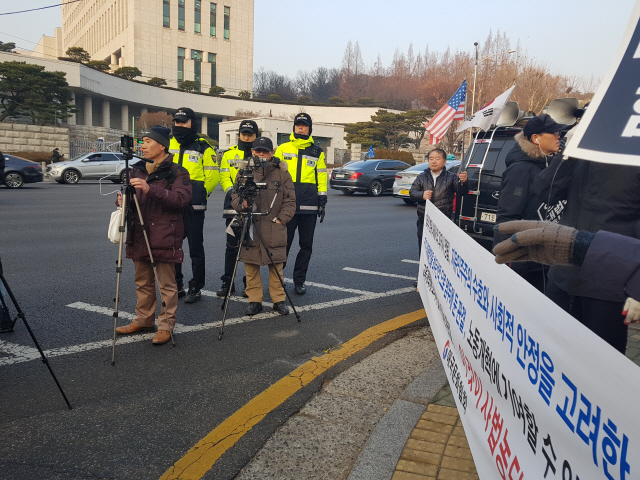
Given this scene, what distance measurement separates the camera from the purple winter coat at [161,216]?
460cm

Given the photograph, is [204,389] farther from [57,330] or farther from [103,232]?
[103,232]

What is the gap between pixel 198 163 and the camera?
19.3 ft

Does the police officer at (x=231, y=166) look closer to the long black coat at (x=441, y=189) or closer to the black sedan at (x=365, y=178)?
the long black coat at (x=441, y=189)

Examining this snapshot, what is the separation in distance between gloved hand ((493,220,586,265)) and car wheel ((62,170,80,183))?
2596 cm

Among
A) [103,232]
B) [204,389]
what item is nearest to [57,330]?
[204,389]

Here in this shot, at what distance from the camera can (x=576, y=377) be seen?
1349 millimetres

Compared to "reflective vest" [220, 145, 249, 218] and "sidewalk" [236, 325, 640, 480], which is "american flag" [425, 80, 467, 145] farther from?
"sidewalk" [236, 325, 640, 480]

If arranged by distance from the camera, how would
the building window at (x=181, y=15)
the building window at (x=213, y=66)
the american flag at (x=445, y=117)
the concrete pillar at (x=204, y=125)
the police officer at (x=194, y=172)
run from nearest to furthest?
the police officer at (x=194, y=172)
the american flag at (x=445, y=117)
the concrete pillar at (x=204, y=125)
the building window at (x=181, y=15)
the building window at (x=213, y=66)

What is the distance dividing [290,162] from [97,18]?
8517 centimetres

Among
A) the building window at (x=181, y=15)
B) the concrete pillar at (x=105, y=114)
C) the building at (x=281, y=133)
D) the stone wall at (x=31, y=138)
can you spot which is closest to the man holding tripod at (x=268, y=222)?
the stone wall at (x=31, y=138)

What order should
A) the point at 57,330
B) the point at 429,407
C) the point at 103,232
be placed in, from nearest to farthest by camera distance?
the point at 429,407, the point at 57,330, the point at 103,232

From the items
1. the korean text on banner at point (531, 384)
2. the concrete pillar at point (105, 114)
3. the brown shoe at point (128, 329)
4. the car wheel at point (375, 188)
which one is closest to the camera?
the korean text on banner at point (531, 384)

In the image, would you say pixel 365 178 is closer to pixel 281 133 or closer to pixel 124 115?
pixel 281 133

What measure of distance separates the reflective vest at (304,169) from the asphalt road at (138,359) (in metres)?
1.11
